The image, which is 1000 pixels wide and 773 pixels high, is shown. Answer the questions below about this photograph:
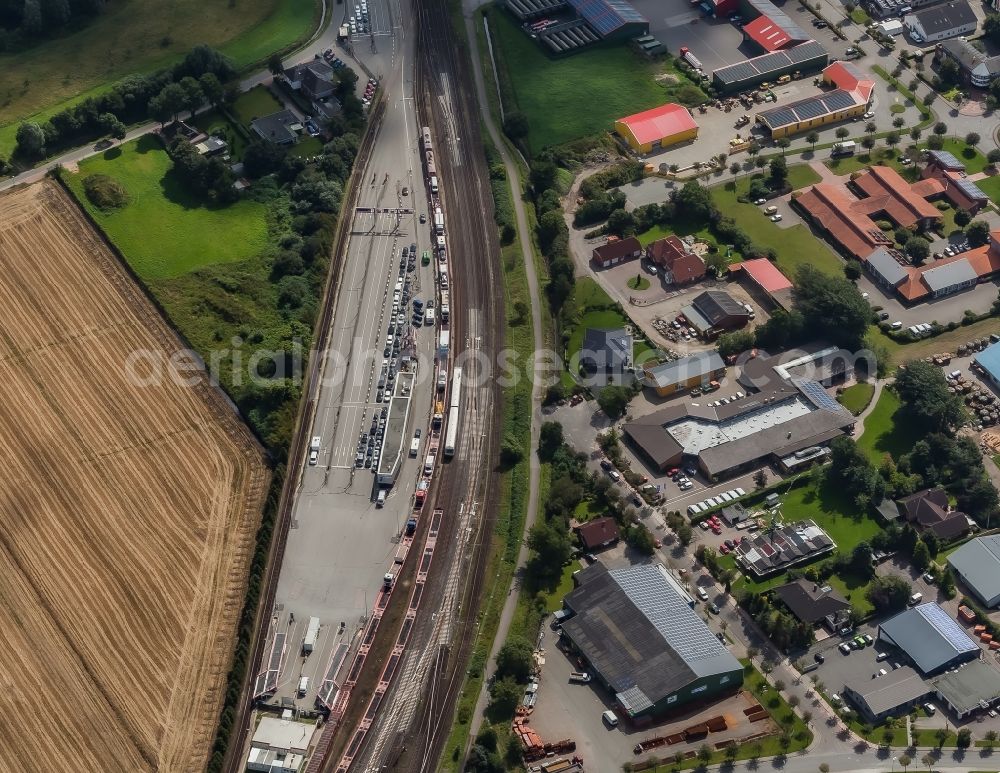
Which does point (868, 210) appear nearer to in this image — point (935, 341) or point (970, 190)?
point (970, 190)

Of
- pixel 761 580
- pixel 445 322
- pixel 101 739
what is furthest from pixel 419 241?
pixel 101 739

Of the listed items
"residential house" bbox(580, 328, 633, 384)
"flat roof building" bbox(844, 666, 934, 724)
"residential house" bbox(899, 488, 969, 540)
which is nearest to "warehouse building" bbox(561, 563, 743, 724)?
"flat roof building" bbox(844, 666, 934, 724)

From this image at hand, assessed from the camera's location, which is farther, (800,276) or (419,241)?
(419,241)

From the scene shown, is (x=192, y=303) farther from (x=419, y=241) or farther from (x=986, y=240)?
(x=986, y=240)

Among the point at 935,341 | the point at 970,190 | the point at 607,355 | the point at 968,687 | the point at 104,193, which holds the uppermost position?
the point at 104,193

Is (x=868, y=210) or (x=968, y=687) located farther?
(x=868, y=210)

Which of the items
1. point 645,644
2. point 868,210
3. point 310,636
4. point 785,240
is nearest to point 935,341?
point 868,210
